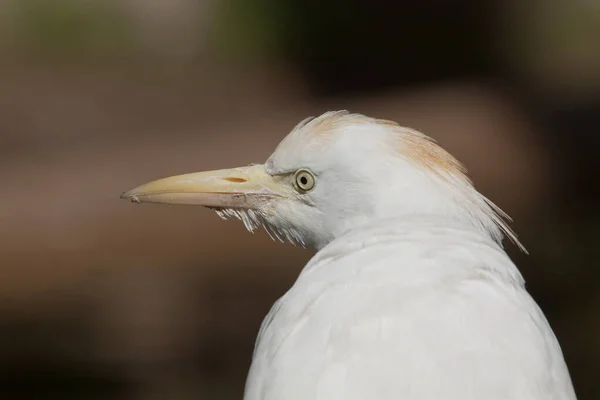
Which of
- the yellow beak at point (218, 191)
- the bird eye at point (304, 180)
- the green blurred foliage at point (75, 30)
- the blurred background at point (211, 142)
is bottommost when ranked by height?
the blurred background at point (211, 142)

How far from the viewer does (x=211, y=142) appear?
20.5 feet

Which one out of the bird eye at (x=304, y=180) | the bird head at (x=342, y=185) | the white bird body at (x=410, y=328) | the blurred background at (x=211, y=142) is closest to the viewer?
the white bird body at (x=410, y=328)

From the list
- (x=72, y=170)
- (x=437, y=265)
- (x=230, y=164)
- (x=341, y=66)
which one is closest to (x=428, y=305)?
(x=437, y=265)

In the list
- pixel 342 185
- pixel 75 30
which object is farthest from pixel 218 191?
pixel 75 30

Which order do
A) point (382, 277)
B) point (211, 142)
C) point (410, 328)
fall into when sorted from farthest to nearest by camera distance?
1. point (211, 142)
2. point (382, 277)
3. point (410, 328)

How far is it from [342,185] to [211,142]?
4.42m

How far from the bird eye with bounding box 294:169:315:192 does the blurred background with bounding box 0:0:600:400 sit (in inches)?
84.5

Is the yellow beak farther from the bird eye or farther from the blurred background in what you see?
the blurred background

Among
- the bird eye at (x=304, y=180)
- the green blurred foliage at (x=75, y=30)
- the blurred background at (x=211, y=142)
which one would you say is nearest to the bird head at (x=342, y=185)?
the bird eye at (x=304, y=180)

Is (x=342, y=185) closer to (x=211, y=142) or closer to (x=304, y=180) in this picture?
(x=304, y=180)

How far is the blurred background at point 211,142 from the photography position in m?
4.29

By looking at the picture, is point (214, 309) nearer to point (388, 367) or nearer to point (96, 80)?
point (388, 367)

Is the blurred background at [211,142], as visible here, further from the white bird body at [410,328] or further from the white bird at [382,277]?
the white bird body at [410,328]

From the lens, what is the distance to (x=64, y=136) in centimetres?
702
